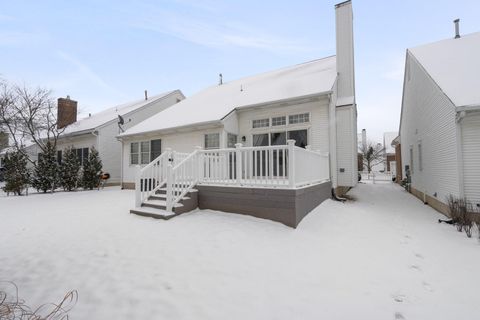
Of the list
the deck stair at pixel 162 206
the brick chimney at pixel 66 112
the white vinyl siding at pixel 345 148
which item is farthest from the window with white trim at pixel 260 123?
the brick chimney at pixel 66 112

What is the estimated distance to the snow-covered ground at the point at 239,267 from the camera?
9.27 feet

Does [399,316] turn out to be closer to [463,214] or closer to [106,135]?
[463,214]

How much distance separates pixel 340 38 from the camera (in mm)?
11047

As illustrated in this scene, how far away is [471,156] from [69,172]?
17283 millimetres

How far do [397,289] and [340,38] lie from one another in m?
10.9

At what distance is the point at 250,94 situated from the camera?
1200 centimetres

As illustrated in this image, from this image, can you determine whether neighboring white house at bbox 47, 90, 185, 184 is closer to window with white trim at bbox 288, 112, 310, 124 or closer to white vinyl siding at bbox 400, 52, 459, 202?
window with white trim at bbox 288, 112, 310, 124

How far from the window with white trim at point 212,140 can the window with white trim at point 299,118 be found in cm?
330

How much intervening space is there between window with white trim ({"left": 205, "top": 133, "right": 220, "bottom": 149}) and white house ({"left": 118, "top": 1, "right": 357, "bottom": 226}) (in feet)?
0.15

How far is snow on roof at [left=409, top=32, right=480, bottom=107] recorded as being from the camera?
22.7ft

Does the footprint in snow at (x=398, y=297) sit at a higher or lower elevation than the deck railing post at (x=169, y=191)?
lower

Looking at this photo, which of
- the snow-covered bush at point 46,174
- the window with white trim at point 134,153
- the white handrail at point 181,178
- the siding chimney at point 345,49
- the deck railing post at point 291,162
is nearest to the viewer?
the deck railing post at point 291,162

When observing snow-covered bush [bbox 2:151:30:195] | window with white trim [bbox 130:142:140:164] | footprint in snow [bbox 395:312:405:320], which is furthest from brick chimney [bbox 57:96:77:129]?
footprint in snow [bbox 395:312:405:320]

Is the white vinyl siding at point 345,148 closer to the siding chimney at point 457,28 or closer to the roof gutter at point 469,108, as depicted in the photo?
the roof gutter at point 469,108
